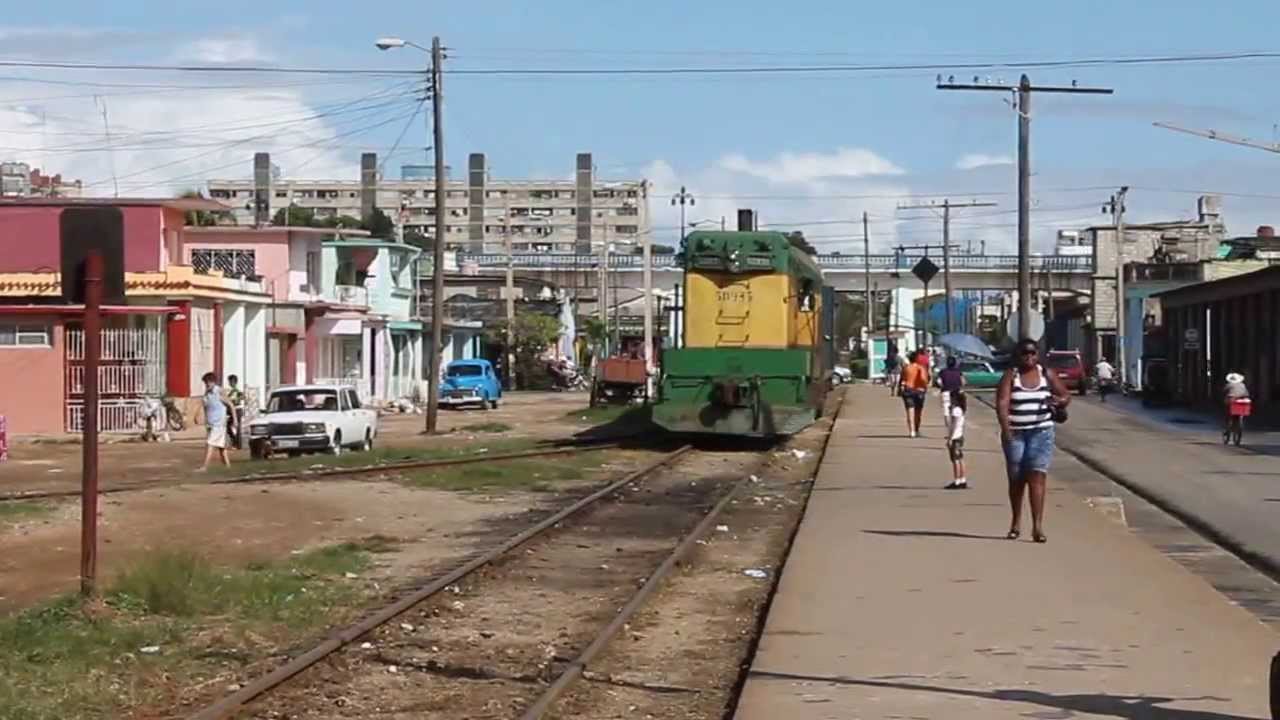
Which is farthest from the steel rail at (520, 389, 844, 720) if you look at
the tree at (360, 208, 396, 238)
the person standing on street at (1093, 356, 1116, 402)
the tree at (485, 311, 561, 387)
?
the tree at (360, 208, 396, 238)

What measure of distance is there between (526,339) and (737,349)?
5462 cm

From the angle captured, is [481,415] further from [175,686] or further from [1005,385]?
[175,686]

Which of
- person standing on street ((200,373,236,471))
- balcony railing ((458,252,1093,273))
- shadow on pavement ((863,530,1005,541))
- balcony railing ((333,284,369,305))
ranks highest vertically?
balcony railing ((458,252,1093,273))

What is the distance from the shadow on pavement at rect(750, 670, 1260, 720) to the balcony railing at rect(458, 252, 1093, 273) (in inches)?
3492

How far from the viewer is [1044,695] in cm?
955

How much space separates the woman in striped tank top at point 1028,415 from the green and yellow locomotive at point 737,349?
48.5 feet

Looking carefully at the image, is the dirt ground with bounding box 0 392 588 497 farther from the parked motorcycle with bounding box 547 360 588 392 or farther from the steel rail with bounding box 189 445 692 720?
the parked motorcycle with bounding box 547 360 588 392

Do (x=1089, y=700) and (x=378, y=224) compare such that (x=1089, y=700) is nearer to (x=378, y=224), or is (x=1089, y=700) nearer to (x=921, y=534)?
(x=921, y=534)

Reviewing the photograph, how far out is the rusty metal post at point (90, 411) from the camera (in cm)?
1323

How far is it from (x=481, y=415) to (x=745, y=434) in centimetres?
2503

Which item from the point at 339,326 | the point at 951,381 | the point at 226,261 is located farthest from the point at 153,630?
the point at 339,326

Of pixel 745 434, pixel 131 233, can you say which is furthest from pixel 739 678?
pixel 131 233

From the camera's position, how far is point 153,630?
41.9ft

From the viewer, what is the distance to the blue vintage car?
60.7 meters
